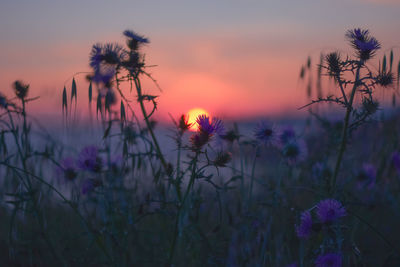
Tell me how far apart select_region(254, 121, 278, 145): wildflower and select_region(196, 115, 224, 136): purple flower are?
31.0 inches

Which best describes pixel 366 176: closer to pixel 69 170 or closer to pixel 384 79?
pixel 384 79

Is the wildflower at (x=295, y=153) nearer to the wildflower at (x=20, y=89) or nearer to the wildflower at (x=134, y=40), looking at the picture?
the wildflower at (x=134, y=40)

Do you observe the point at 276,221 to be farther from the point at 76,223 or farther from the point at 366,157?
the point at 76,223

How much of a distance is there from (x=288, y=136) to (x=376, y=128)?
1.38 meters

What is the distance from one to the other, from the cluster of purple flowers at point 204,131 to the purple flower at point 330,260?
0.62 meters

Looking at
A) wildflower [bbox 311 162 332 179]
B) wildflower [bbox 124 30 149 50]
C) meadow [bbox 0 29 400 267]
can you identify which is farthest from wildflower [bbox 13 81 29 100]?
wildflower [bbox 311 162 332 179]

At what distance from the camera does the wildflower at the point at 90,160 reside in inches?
82.9

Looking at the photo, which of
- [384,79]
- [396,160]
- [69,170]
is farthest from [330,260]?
[396,160]

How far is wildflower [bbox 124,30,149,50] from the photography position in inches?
74.0

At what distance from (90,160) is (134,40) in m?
0.73

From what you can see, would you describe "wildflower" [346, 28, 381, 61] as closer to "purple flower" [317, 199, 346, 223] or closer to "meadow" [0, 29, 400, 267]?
"meadow" [0, 29, 400, 267]

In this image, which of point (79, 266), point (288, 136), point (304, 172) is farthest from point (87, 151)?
point (304, 172)

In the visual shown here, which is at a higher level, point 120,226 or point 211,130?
point 211,130

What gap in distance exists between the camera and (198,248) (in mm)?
2033
